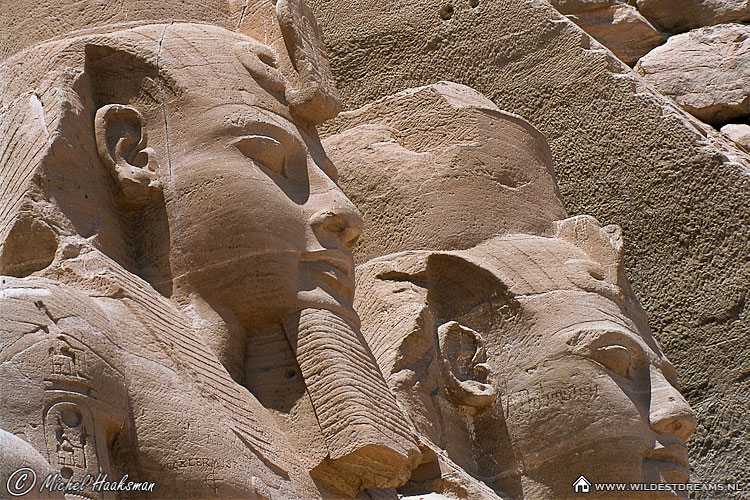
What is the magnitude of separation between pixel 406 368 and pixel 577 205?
2256 millimetres

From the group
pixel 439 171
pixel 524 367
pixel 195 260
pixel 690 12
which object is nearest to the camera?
pixel 195 260

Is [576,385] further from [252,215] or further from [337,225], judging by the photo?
[252,215]

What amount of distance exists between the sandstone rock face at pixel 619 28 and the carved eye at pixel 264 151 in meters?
5.82

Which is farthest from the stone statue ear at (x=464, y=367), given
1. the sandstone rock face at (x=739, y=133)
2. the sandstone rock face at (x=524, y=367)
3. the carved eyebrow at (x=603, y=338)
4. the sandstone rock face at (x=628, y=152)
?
the sandstone rock face at (x=739, y=133)

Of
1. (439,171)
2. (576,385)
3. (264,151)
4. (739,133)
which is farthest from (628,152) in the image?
(264,151)

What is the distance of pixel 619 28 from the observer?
10.4 meters

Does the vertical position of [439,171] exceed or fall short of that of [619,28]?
it exceeds it

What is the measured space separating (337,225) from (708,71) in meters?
5.38

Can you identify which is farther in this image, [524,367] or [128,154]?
[524,367]

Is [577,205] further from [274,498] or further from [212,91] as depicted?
[274,498]

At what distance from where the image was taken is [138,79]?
4.74m

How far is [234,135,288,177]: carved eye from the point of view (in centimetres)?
464

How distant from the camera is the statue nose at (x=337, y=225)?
4680 mm

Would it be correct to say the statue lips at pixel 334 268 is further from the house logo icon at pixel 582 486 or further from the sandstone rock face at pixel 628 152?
the sandstone rock face at pixel 628 152
